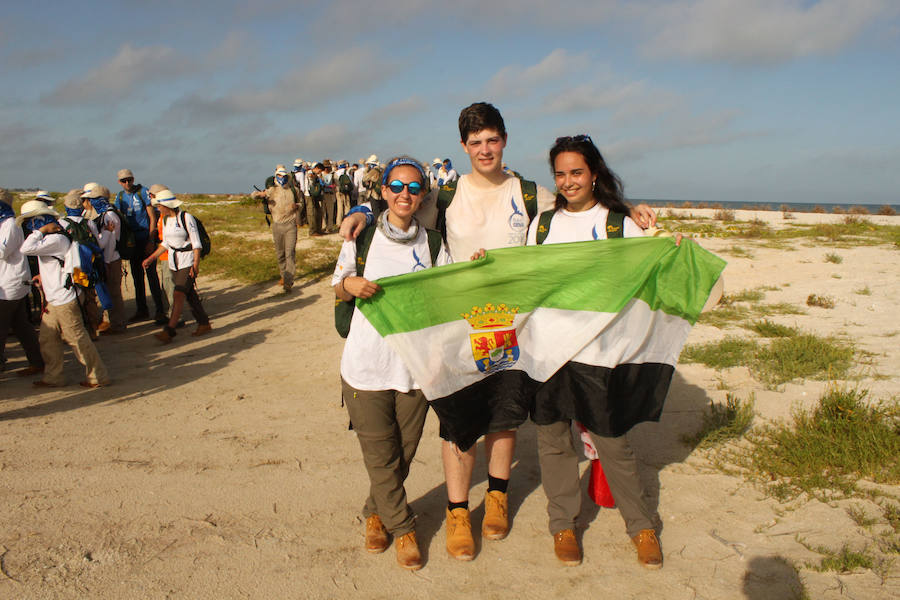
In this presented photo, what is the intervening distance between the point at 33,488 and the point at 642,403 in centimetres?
439

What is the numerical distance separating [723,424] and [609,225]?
8.39ft

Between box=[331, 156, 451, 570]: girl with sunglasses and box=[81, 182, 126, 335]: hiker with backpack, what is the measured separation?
761 centimetres

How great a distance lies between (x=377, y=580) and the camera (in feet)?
11.1

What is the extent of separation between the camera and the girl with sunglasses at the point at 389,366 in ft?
11.0

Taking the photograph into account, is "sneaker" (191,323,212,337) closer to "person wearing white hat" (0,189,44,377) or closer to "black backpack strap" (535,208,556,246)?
"person wearing white hat" (0,189,44,377)

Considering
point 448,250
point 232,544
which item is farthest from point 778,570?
point 232,544

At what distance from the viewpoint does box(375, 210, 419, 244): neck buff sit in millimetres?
3361

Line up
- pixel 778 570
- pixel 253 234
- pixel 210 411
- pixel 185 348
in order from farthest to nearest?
pixel 253 234
pixel 185 348
pixel 210 411
pixel 778 570

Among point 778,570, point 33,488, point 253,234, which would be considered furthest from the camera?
point 253,234

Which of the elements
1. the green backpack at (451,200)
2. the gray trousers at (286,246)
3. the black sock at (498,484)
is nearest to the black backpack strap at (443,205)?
the green backpack at (451,200)

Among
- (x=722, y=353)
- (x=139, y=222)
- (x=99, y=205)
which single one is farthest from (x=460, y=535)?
(x=139, y=222)

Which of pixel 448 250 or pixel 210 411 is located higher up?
pixel 448 250

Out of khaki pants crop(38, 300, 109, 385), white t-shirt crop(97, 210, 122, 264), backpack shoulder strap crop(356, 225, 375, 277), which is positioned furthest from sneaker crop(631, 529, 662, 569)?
white t-shirt crop(97, 210, 122, 264)

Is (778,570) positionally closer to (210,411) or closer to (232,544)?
(232,544)
